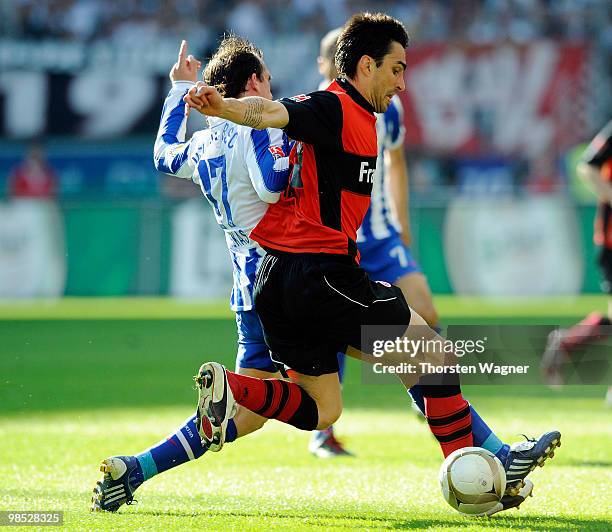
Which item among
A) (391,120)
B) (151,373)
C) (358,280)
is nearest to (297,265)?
(358,280)

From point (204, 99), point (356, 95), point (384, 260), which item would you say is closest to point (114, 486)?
point (204, 99)

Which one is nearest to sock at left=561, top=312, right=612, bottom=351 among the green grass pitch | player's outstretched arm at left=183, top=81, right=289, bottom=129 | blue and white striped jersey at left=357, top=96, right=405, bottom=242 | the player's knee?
the green grass pitch

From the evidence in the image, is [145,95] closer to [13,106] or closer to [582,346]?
[13,106]

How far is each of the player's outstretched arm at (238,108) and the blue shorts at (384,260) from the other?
2.51 meters

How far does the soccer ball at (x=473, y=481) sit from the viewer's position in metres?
4.66

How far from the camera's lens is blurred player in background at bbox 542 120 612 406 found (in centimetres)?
902

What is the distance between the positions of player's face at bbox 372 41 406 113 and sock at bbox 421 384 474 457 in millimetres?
1169

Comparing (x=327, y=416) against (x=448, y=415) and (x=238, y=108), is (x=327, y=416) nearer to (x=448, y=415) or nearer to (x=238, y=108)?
(x=448, y=415)

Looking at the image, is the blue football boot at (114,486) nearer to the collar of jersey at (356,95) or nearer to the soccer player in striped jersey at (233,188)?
the soccer player in striped jersey at (233,188)

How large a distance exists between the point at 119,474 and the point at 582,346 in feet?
17.4

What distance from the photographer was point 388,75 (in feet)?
15.5

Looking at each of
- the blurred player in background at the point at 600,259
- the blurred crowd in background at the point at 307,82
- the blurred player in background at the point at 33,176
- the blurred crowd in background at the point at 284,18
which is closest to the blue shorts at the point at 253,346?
the blurred player in background at the point at 600,259

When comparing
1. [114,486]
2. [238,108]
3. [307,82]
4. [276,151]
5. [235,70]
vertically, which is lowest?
[114,486]

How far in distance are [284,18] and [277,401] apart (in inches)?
747
